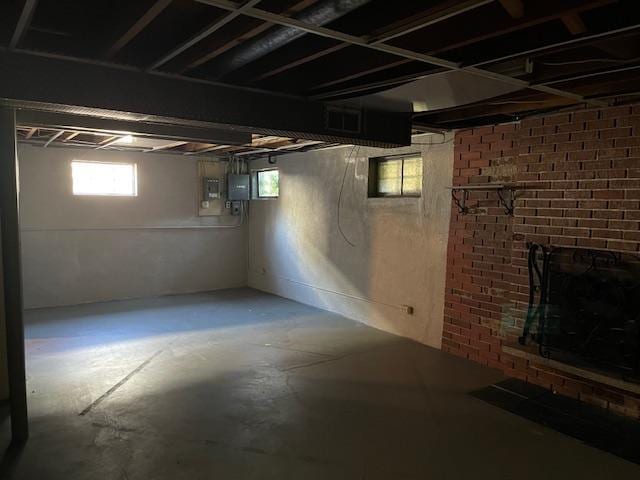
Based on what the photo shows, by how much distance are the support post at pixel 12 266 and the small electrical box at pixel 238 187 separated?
488 cm

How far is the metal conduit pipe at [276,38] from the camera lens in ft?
5.86

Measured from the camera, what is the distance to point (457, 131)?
433cm

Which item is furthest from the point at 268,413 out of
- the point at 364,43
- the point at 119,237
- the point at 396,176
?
the point at 119,237

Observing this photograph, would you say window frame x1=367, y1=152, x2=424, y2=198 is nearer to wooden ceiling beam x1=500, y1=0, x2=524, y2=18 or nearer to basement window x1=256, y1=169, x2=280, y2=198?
basement window x1=256, y1=169, x2=280, y2=198

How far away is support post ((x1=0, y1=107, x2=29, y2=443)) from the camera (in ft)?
8.54

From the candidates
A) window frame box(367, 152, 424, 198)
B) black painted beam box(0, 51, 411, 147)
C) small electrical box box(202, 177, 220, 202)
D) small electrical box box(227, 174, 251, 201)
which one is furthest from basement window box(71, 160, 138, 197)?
black painted beam box(0, 51, 411, 147)

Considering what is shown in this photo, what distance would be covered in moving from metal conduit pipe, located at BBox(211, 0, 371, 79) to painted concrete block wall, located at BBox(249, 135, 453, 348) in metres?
2.59

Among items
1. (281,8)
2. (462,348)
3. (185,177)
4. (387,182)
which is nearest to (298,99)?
(281,8)

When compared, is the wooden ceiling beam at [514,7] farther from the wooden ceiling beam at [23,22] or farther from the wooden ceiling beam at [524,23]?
the wooden ceiling beam at [23,22]

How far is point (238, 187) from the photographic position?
755cm

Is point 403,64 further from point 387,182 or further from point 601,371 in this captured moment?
point 387,182

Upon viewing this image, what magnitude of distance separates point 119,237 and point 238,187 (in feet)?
6.56

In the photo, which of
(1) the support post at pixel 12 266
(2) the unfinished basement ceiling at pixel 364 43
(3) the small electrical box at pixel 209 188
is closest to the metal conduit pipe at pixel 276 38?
(2) the unfinished basement ceiling at pixel 364 43

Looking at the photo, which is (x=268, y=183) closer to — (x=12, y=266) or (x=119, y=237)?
(x=119, y=237)
